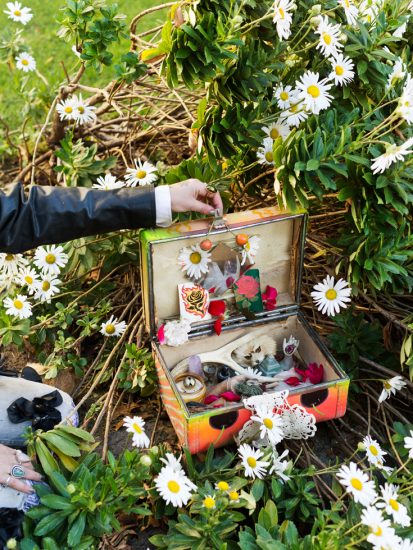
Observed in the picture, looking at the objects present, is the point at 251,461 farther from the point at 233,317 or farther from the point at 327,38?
the point at 327,38

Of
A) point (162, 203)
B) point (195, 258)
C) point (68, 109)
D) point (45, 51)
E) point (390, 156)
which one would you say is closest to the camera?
point (390, 156)

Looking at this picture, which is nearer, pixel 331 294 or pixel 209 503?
pixel 209 503

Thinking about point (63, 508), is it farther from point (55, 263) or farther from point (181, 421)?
point (55, 263)

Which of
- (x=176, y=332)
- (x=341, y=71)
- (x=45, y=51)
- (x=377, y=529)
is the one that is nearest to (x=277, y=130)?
(x=341, y=71)

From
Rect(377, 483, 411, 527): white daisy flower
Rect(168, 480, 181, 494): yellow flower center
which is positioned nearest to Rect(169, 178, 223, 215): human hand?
Rect(168, 480, 181, 494): yellow flower center

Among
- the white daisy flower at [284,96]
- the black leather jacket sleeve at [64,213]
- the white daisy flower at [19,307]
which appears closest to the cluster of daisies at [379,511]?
the black leather jacket sleeve at [64,213]

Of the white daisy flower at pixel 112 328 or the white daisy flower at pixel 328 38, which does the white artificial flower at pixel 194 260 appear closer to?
the white daisy flower at pixel 112 328

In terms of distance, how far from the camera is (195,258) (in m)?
1.86

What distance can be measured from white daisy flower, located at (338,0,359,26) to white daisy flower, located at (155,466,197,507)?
1.19m

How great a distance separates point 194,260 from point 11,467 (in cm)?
68

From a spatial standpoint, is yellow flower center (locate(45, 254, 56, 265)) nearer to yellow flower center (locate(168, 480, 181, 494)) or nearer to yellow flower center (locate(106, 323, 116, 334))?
yellow flower center (locate(106, 323, 116, 334))

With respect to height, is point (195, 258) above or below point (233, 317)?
above

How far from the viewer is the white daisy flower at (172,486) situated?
1549 mm

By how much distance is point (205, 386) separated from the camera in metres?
1.95
